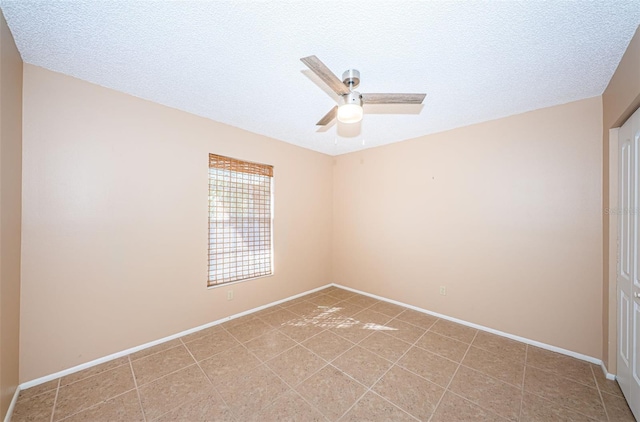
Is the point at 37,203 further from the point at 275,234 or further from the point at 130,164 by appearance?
the point at 275,234

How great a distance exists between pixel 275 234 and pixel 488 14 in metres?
3.28

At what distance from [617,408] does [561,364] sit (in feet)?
1.73

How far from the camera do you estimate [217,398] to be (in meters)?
1.88

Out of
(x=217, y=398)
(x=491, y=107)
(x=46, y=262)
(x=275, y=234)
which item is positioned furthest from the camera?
(x=275, y=234)

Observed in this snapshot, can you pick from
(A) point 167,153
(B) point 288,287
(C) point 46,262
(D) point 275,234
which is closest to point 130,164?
(A) point 167,153

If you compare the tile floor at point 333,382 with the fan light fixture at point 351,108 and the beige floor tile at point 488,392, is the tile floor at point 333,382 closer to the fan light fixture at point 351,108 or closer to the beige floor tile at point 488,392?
the beige floor tile at point 488,392

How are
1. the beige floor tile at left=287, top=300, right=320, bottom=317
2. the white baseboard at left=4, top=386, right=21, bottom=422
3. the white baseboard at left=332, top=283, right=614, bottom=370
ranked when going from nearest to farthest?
the white baseboard at left=4, top=386, right=21, bottom=422 → the white baseboard at left=332, top=283, right=614, bottom=370 → the beige floor tile at left=287, top=300, right=320, bottom=317

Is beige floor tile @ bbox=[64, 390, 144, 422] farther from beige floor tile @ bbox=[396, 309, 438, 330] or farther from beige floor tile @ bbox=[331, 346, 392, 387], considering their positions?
beige floor tile @ bbox=[396, 309, 438, 330]

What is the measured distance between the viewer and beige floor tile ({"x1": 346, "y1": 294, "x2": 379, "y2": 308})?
381 centimetres

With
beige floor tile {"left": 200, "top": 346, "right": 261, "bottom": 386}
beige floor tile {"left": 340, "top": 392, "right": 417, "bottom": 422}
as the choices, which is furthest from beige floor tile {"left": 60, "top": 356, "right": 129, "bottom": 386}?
beige floor tile {"left": 340, "top": 392, "right": 417, "bottom": 422}

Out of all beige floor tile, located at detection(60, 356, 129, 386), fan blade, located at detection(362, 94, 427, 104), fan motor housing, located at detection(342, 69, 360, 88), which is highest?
fan motor housing, located at detection(342, 69, 360, 88)

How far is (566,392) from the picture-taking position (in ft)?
6.41

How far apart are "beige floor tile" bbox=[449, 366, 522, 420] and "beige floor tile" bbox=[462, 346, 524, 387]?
84mm

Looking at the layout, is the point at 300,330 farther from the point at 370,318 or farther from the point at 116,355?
the point at 116,355
